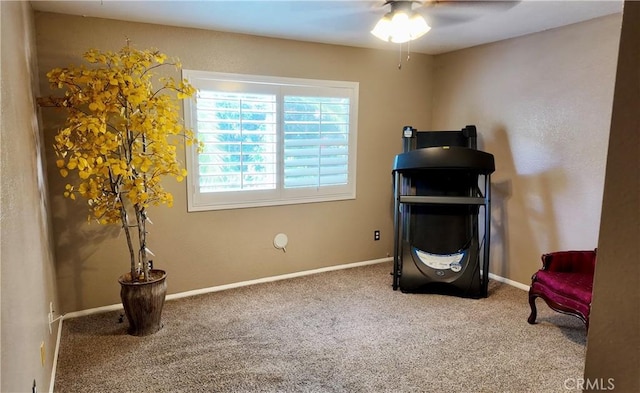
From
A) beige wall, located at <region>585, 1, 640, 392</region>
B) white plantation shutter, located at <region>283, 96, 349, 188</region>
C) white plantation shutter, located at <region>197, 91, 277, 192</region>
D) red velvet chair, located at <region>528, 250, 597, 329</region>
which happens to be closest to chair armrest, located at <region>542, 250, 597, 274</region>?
red velvet chair, located at <region>528, 250, 597, 329</region>

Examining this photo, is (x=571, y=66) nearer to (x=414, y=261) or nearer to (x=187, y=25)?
(x=414, y=261)

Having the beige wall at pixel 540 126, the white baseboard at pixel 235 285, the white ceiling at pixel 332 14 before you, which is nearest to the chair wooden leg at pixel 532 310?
the beige wall at pixel 540 126

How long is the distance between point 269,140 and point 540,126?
2.41m

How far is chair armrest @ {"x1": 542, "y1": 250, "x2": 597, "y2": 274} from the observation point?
3.01m

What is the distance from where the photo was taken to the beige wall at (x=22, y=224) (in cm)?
144

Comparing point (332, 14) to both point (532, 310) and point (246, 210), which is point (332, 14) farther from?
point (532, 310)

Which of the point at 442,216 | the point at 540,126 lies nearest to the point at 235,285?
the point at 442,216

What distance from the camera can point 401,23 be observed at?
281 cm

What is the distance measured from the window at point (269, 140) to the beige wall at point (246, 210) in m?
0.10

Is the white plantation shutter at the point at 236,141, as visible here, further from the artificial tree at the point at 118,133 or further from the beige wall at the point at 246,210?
the artificial tree at the point at 118,133

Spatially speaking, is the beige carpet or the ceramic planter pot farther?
the ceramic planter pot

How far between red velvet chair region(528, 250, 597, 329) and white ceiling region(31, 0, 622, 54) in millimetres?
1784

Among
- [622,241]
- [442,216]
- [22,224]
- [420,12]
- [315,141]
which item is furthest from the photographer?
[315,141]

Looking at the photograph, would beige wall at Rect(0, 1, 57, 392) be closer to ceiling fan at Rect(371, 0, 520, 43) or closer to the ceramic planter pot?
the ceramic planter pot
